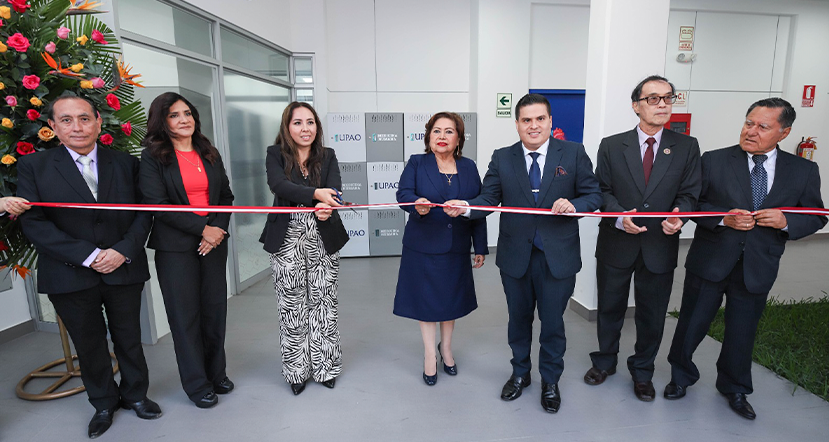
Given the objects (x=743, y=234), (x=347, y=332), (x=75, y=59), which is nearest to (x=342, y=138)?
(x=347, y=332)

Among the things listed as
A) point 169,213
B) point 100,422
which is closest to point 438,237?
point 169,213

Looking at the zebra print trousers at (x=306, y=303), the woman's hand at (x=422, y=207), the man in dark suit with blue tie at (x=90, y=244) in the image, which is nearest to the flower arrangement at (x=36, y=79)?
the man in dark suit with blue tie at (x=90, y=244)

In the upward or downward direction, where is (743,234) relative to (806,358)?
upward

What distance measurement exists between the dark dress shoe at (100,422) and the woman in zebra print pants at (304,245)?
0.94 meters

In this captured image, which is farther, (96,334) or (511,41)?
(511,41)

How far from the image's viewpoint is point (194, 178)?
2449mm

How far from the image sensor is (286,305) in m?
2.64

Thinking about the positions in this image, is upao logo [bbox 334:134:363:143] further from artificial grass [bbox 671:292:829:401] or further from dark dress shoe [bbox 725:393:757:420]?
dark dress shoe [bbox 725:393:757:420]

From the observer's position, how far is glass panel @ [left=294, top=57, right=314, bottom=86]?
592cm

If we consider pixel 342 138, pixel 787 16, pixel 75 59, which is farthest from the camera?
pixel 787 16

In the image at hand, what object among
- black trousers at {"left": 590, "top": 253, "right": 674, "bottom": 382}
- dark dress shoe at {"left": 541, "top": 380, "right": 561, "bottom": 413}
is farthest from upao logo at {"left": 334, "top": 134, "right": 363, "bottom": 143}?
dark dress shoe at {"left": 541, "top": 380, "right": 561, "bottom": 413}

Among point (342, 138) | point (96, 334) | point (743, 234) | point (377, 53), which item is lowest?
point (96, 334)

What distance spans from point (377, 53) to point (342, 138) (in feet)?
4.58

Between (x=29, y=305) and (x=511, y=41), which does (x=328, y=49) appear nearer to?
(x=511, y=41)
